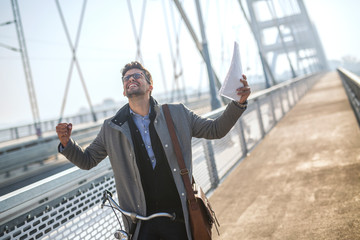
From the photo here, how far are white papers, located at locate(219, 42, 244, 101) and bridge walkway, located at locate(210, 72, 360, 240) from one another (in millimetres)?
1523

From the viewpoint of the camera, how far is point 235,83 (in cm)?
194

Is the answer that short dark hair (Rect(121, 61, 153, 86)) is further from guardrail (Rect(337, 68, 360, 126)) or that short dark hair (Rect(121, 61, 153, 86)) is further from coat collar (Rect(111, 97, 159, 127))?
guardrail (Rect(337, 68, 360, 126))

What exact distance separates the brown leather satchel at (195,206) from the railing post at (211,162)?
2059 millimetres

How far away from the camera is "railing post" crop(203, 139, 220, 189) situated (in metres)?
4.01

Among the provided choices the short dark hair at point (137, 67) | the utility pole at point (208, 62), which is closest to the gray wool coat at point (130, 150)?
the short dark hair at point (137, 67)

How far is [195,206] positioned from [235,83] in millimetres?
829

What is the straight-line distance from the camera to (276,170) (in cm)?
457

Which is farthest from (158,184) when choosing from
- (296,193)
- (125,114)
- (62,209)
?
(296,193)

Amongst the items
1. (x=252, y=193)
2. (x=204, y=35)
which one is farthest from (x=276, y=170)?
(x=204, y=35)

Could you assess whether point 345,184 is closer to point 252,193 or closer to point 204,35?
point 252,193

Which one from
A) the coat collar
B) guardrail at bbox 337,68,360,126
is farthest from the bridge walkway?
the coat collar

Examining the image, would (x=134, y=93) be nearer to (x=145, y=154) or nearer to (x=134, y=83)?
(x=134, y=83)

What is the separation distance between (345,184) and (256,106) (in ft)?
12.3

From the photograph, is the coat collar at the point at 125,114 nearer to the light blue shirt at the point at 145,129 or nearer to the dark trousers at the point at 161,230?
the light blue shirt at the point at 145,129
